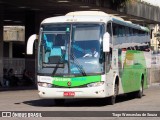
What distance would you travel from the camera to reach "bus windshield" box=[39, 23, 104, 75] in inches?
771

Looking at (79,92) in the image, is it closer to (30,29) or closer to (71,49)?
(71,49)

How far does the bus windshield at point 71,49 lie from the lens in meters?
19.6

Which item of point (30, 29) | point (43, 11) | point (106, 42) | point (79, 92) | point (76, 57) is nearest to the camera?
point (106, 42)

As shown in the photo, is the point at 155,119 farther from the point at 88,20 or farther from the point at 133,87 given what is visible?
the point at 133,87

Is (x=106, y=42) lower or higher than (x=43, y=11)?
lower

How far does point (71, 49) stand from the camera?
1975 cm

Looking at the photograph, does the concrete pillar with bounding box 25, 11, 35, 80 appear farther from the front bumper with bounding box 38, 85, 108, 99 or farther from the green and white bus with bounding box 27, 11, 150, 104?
the front bumper with bounding box 38, 85, 108, 99

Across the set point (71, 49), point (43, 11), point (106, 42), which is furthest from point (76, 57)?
Answer: point (43, 11)

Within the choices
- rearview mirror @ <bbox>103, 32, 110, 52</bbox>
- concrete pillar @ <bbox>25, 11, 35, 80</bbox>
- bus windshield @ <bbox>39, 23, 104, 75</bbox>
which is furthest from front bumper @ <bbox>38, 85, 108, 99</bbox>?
concrete pillar @ <bbox>25, 11, 35, 80</bbox>

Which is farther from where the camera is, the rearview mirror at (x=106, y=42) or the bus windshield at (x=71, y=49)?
the bus windshield at (x=71, y=49)

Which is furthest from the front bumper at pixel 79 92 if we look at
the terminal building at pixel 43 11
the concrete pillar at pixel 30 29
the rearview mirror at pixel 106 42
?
the concrete pillar at pixel 30 29

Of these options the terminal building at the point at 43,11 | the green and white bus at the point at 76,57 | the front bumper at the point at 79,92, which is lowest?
the front bumper at the point at 79,92

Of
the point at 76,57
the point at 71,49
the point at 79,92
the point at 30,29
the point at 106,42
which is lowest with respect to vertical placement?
the point at 79,92

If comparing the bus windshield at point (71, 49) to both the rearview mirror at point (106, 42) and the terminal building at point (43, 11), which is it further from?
the terminal building at point (43, 11)
